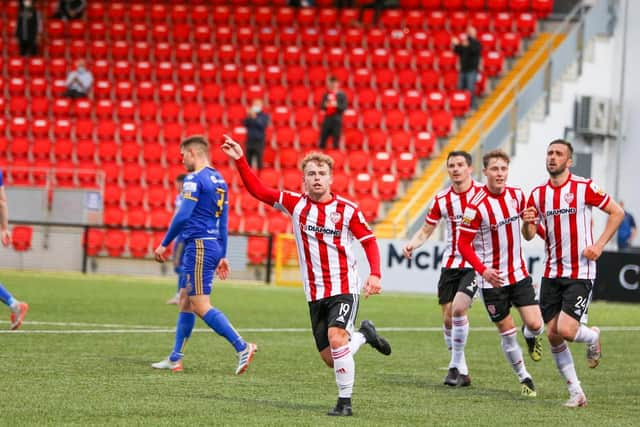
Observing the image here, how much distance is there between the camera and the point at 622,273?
2148 cm

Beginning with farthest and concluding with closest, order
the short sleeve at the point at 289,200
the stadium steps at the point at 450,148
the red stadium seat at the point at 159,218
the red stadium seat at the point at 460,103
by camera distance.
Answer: the red stadium seat at the point at 460,103, the red stadium seat at the point at 159,218, the stadium steps at the point at 450,148, the short sleeve at the point at 289,200

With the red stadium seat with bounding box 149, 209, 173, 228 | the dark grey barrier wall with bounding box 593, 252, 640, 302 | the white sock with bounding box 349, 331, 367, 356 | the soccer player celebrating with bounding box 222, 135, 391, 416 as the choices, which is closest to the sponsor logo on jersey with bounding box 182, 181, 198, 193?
the soccer player celebrating with bounding box 222, 135, 391, 416

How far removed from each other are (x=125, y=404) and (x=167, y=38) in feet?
78.8

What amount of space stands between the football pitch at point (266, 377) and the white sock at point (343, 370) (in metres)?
0.20

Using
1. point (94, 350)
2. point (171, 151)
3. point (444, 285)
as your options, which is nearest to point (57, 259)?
point (171, 151)

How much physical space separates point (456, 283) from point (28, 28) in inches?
880

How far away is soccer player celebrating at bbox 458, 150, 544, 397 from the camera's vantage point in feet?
34.4

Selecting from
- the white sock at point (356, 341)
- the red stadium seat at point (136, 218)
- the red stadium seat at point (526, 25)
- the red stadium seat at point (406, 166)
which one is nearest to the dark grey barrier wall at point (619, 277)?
the red stadium seat at point (406, 166)

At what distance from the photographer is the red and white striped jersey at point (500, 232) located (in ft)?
34.6

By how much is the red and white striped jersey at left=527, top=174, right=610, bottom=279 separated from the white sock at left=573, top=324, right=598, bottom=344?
0.46 metres

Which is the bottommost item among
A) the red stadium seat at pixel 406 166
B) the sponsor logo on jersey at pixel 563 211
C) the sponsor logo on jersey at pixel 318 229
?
the sponsor logo on jersey at pixel 318 229

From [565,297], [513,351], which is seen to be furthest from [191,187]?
[565,297]

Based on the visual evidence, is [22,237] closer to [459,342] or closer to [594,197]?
[459,342]

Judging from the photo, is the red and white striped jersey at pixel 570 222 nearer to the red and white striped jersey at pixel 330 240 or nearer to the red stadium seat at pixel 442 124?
the red and white striped jersey at pixel 330 240
